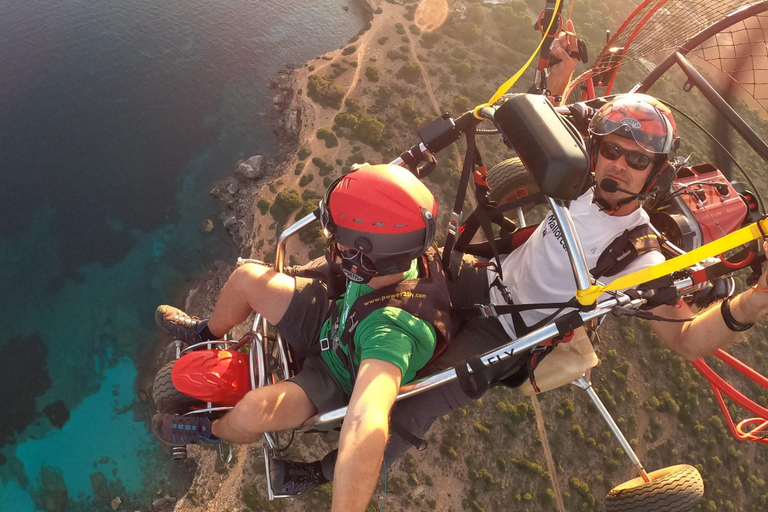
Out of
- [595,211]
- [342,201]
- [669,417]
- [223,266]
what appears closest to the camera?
[342,201]

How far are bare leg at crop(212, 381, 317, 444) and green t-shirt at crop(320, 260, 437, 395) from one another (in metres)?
0.84

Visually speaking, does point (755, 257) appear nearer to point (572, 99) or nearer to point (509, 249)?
point (509, 249)

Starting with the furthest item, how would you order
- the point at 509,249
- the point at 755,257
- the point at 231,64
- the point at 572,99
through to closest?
the point at 231,64 < the point at 572,99 < the point at 509,249 < the point at 755,257

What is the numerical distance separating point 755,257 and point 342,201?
205 inches

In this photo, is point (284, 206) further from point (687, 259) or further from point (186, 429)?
point (687, 259)

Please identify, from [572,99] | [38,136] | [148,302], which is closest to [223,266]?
[148,302]

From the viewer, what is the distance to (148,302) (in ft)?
80.6

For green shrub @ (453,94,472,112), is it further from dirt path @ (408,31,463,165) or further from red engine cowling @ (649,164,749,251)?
red engine cowling @ (649,164,749,251)

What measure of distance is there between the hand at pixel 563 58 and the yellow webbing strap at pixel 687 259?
7.32 meters

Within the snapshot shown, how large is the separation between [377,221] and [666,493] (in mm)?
5765

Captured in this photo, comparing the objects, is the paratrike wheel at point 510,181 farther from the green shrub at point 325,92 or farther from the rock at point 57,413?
the green shrub at point 325,92

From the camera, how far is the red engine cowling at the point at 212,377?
5043mm

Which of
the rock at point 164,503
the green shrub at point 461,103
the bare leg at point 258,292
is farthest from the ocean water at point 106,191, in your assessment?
the bare leg at point 258,292

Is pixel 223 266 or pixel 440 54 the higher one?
pixel 440 54
